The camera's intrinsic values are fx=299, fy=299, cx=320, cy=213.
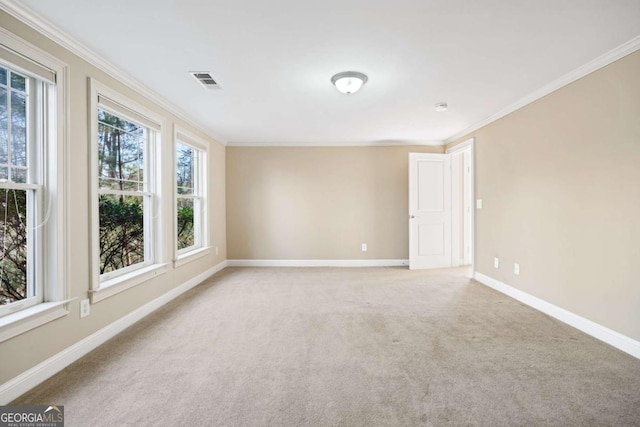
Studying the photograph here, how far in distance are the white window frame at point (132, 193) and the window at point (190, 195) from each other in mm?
426

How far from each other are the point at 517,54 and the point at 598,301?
2.21 metres

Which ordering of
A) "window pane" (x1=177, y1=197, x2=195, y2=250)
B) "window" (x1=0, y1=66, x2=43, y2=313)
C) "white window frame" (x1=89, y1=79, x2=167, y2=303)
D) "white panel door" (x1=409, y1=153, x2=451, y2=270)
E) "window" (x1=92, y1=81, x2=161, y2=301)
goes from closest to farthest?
"window" (x1=0, y1=66, x2=43, y2=313) → "white window frame" (x1=89, y1=79, x2=167, y2=303) → "window" (x1=92, y1=81, x2=161, y2=301) → "window pane" (x1=177, y1=197, x2=195, y2=250) → "white panel door" (x1=409, y1=153, x2=451, y2=270)

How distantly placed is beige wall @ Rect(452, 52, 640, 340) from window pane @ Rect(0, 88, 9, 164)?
14.4 feet

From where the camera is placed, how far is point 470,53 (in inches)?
95.6

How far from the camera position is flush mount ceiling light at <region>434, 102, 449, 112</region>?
3.62 metres

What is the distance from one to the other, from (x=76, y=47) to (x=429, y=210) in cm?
513

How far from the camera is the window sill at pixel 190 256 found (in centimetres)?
383

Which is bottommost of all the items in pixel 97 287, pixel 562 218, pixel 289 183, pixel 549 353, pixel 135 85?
pixel 549 353

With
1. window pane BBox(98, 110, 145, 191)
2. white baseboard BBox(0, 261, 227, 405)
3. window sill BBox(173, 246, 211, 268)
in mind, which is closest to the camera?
white baseboard BBox(0, 261, 227, 405)

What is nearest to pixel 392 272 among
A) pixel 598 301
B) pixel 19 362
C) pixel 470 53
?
pixel 598 301

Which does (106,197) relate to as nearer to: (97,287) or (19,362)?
(97,287)

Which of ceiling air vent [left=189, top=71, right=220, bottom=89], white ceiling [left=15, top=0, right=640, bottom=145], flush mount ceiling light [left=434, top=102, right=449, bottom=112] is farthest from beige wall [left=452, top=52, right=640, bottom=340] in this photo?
ceiling air vent [left=189, top=71, right=220, bottom=89]

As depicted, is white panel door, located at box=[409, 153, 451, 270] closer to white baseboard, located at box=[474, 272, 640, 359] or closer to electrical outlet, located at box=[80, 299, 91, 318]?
white baseboard, located at box=[474, 272, 640, 359]

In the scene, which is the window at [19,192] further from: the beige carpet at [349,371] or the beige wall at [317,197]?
the beige wall at [317,197]
